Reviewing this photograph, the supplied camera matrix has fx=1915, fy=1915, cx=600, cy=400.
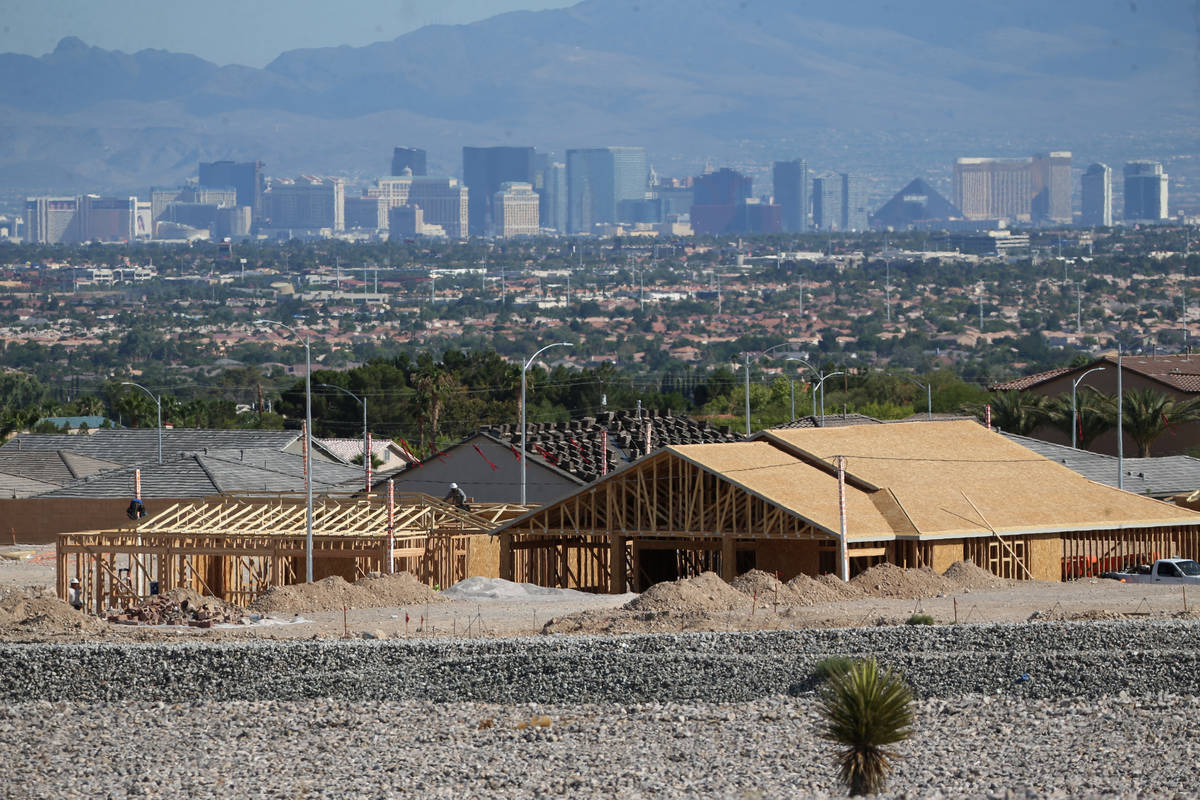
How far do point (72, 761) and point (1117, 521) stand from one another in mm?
29171

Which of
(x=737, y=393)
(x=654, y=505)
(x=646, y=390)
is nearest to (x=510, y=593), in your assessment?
(x=654, y=505)

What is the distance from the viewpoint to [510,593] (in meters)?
46.3

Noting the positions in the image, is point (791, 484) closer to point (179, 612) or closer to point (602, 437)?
point (179, 612)

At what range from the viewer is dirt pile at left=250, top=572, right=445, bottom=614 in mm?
43125

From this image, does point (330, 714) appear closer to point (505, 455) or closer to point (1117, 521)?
point (1117, 521)

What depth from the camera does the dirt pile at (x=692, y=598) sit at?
4047 centimetres

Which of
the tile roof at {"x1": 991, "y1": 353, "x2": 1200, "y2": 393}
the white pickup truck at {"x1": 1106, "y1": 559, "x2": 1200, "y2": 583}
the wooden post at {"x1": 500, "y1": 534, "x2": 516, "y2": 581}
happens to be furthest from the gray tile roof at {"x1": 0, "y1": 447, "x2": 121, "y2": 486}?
the white pickup truck at {"x1": 1106, "y1": 559, "x2": 1200, "y2": 583}

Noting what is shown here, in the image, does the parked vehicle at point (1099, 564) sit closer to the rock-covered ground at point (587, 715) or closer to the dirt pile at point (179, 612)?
the rock-covered ground at point (587, 715)

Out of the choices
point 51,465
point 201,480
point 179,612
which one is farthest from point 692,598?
point 51,465

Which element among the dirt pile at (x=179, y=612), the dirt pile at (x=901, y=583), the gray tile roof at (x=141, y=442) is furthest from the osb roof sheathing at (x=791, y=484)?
the gray tile roof at (x=141, y=442)

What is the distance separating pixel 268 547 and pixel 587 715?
55.6 ft

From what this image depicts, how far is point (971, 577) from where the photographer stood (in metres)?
44.7

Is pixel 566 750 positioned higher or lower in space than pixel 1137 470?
higher

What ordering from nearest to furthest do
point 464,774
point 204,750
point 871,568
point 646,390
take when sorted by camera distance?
point 464,774
point 204,750
point 871,568
point 646,390
